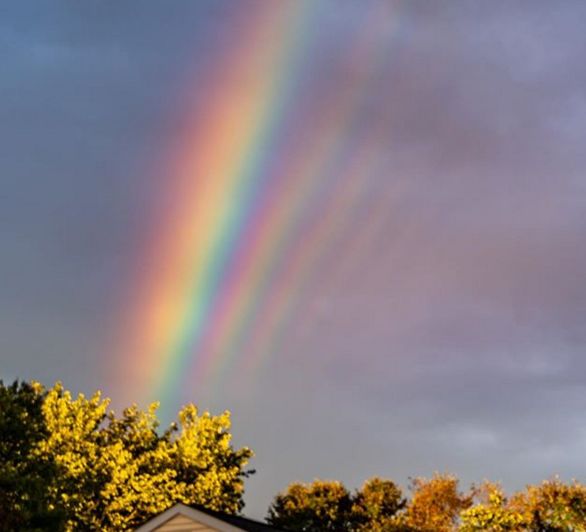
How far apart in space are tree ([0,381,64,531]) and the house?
16.3 meters

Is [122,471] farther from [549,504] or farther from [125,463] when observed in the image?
[549,504]

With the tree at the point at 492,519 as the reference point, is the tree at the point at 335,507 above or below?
above

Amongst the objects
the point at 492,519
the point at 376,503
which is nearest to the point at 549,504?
the point at 492,519

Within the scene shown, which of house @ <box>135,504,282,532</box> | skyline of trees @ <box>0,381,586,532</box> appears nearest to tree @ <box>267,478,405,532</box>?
skyline of trees @ <box>0,381,586,532</box>

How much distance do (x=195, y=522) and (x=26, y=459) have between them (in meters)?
26.9

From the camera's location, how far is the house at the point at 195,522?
33.8m

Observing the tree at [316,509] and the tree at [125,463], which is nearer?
the tree at [125,463]

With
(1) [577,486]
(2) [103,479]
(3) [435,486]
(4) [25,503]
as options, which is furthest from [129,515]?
(3) [435,486]

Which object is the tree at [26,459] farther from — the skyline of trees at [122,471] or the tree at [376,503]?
the tree at [376,503]

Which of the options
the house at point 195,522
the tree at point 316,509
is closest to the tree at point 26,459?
the house at point 195,522

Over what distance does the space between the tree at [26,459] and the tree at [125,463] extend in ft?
1.15

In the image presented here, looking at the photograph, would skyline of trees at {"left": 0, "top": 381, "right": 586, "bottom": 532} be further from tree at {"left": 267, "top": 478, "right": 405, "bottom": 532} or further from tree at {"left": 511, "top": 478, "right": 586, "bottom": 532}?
tree at {"left": 267, "top": 478, "right": 405, "bottom": 532}

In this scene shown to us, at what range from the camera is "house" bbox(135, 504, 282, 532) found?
33.8 metres

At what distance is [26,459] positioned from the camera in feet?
192
